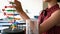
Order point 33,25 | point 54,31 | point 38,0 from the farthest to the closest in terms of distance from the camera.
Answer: point 38,0 < point 54,31 < point 33,25

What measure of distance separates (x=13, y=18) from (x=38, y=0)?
1.18 feet

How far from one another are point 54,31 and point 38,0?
33.7 inches

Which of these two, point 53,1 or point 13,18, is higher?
point 53,1

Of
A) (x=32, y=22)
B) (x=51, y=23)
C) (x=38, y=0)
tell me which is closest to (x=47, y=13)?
(x=51, y=23)

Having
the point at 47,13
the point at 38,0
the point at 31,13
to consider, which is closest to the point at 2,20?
the point at 31,13

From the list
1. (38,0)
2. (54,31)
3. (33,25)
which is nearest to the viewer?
(33,25)

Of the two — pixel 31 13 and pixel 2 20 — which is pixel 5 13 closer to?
pixel 2 20

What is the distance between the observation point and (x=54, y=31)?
734 mm

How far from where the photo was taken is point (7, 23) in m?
1.57

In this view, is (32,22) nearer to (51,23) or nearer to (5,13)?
(51,23)

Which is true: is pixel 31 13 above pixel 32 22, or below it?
below

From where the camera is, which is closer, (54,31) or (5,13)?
(54,31)

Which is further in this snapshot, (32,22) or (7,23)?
(7,23)

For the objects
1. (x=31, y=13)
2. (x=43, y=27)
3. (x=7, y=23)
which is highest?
(x=43, y=27)
